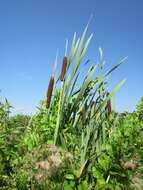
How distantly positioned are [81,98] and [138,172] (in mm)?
1221

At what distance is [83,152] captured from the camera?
482cm

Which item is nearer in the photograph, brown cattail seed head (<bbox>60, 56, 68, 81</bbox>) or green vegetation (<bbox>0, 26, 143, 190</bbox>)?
green vegetation (<bbox>0, 26, 143, 190</bbox>)

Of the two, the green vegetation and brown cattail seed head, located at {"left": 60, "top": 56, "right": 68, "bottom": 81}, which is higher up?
brown cattail seed head, located at {"left": 60, "top": 56, "right": 68, "bottom": 81}

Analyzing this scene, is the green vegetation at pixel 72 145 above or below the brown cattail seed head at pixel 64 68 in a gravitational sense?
below

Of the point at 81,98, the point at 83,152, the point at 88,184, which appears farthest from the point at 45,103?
the point at 88,184

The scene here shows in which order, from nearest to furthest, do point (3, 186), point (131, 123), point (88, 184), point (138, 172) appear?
point (3, 186), point (88, 184), point (138, 172), point (131, 123)

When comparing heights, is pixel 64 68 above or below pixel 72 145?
above

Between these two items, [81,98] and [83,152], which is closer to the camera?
[83,152]

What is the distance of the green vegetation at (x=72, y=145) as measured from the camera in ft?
14.5

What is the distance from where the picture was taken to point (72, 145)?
5152 mm

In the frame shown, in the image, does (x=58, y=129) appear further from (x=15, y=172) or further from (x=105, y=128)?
(x=15, y=172)

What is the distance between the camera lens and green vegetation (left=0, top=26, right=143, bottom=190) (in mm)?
4410

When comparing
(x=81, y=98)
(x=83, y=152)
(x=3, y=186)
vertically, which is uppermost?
(x=81, y=98)

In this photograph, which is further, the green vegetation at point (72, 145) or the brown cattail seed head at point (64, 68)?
the brown cattail seed head at point (64, 68)
